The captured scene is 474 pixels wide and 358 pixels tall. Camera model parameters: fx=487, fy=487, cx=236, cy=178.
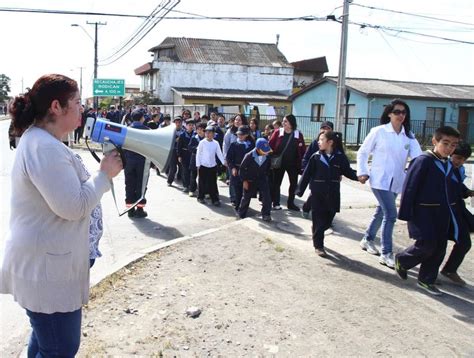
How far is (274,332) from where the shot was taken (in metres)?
3.68

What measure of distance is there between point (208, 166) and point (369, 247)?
4.42m

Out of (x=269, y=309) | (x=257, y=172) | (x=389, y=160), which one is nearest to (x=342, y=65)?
(x=257, y=172)

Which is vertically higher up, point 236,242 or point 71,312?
point 71,312

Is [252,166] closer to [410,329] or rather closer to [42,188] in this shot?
[410,329]

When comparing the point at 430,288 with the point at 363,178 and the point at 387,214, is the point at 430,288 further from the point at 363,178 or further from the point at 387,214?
the point at 363,178

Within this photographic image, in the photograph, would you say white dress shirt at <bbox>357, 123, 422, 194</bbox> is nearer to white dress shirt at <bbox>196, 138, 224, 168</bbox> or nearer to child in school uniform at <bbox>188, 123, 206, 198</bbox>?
white dress shirt at <bbox>196, 138, 224, 168</bbox>

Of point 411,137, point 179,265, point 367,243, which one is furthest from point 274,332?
point 411,137

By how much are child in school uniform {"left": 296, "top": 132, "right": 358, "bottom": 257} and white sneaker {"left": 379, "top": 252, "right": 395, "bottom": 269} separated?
639mm

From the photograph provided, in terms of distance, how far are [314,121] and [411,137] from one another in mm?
23750

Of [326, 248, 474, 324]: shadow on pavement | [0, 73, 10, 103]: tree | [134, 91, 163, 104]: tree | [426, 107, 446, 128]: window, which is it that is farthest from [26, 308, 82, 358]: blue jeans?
[0, 73, 10, 103]: tree

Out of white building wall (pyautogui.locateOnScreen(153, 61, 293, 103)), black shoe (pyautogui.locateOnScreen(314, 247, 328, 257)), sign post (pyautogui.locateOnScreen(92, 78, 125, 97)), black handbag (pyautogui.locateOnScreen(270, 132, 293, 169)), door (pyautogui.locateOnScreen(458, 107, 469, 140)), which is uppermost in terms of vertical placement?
white building wall (pyautogui.locateOnScreen(153, 61, 293, 103))

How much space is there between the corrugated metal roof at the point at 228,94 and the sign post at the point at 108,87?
9.98 metres

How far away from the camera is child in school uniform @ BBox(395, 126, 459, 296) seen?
15.1 ft

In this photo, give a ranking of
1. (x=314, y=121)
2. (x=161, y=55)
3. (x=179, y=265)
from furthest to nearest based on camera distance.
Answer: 1. (x=161, y=55)
2. (x=314, y=121)
3. (x=179, y=265)
